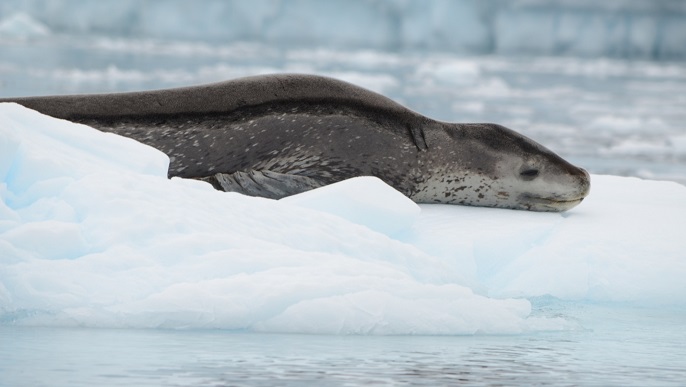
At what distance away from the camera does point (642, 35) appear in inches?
1719

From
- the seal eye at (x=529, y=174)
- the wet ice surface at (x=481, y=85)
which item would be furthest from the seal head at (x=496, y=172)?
the wet ice surface at (x=481, y=85)

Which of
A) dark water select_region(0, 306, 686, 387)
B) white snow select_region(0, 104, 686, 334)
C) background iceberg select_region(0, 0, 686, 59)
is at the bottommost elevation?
dark water select_region(0, 306, 686, 387)

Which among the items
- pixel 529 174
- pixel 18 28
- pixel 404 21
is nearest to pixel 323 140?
pixel 529 174

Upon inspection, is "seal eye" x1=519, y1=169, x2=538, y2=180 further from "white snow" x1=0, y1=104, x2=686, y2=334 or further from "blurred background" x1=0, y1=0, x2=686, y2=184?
"blurred background" x1=0, y1=0, x2=686, y2=184

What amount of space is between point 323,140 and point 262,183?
464 millimetres

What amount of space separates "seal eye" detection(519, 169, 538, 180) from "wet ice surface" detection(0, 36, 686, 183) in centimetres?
444

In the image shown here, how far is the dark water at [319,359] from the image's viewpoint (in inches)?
115

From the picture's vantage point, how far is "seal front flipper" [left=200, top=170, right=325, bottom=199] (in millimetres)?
4992

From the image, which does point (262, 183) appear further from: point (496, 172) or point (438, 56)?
point (438, 56)

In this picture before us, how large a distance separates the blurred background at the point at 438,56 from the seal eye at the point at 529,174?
4180 millimetres

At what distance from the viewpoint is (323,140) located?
5363 millimetres

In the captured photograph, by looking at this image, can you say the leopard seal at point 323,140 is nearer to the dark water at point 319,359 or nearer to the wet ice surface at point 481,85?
the dark water at point 319,359

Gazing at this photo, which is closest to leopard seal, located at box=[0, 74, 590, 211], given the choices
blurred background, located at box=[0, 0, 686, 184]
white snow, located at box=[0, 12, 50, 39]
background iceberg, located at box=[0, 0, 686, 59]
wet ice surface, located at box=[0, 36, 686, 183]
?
blurred background, located at box=[0, 0, 686, 184]

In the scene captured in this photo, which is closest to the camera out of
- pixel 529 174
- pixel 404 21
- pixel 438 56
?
pixel 529 174
